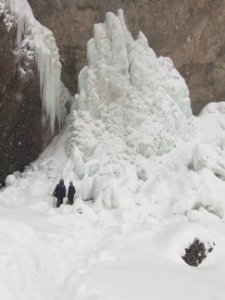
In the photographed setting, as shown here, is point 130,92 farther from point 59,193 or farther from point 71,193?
point 59,193

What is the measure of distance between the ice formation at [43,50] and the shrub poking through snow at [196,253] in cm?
775

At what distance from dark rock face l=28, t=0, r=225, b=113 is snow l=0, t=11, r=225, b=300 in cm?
76

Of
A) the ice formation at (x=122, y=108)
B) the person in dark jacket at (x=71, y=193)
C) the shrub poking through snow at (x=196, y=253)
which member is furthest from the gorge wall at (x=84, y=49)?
the shrub poking through snow at (x=196, y=253)

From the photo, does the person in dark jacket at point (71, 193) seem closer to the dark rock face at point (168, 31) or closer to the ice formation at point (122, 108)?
the ice formation at point (122, 108)

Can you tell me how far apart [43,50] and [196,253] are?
881 centimetres

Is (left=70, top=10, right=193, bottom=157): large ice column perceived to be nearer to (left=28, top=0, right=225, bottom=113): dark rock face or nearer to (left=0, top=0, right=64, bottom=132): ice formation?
(left=28, top=0, right=225, bottom=113): dark rock face

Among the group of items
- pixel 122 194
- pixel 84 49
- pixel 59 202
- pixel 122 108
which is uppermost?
pixel 84 49

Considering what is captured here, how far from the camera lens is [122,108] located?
736 inches

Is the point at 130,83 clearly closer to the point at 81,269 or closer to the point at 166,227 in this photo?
the point at 166,227

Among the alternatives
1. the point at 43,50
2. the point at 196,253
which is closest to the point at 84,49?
the point at 43,50

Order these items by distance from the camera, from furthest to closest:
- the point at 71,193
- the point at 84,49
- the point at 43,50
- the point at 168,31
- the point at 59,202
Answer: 1. the point at 168,31
2. the point at 84,49
3. the point at 43,50
4. the point at 71,193
5. the point at 59,202

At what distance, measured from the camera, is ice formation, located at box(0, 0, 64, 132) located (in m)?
17.5

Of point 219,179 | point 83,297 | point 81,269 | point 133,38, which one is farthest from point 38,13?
point 83,297

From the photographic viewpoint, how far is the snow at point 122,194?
9.82 meters
